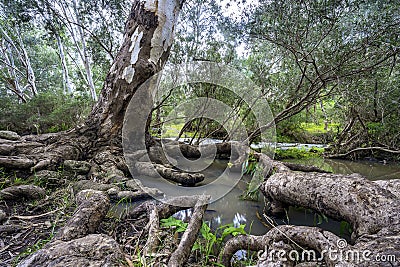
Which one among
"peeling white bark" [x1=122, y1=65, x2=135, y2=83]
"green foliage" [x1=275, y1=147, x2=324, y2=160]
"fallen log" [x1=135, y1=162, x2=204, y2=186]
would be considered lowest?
"fallen log" [x1=135, y1=162, x2=204, y2=186]

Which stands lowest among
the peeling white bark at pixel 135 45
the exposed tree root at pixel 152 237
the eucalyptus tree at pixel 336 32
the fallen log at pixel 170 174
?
the exposed tree root at pixel 152 237

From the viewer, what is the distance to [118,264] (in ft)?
3.17

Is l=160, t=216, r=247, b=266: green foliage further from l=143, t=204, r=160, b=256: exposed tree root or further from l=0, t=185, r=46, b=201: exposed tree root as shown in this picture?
l=0, t=185, r=46, b=201: exposed tree root

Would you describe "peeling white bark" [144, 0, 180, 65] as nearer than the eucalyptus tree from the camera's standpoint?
No

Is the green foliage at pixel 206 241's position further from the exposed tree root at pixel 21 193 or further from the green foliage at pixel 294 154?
the green foliage at pixel 294 154

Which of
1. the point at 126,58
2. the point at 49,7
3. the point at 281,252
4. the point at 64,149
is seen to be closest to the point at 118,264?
the point at 281,252

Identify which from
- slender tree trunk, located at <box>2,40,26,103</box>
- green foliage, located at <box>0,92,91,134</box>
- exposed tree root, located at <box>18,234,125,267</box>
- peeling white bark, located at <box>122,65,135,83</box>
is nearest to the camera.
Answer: exposed tree root, located at <box>18,234,125,267</box>

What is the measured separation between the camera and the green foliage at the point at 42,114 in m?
5.73

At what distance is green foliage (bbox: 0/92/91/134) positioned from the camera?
5727 millimetres

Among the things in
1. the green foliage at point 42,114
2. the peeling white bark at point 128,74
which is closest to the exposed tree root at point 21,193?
the peeling white bark at point 128,74

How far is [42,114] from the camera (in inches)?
247

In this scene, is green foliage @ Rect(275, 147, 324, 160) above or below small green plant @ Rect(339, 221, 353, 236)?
above

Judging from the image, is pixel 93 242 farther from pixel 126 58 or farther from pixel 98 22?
pixel 98 22

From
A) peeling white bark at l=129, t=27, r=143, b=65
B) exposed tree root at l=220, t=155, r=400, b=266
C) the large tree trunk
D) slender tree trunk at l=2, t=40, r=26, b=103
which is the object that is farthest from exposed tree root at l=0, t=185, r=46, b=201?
slender tree trunk at l=2, t=40, r=26, b=103
